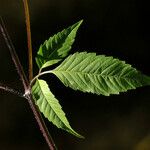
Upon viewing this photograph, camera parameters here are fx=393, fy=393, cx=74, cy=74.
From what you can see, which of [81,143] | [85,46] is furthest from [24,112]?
[85,46]

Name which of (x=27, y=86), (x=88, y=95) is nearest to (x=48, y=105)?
(x=27, y=86)

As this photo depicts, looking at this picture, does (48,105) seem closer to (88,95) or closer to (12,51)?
(12,51)

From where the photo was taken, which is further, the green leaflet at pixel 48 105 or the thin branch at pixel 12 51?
the green leaflet at pixel 48 105

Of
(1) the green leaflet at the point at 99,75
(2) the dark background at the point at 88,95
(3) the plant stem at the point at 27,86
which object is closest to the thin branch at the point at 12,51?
(3) the plant stem at the point at 27,86

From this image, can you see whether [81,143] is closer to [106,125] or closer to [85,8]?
[106,125]

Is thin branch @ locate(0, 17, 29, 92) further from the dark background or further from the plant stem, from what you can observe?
the dark background

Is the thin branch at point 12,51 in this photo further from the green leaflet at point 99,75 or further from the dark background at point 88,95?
the dark background at point 88,95
